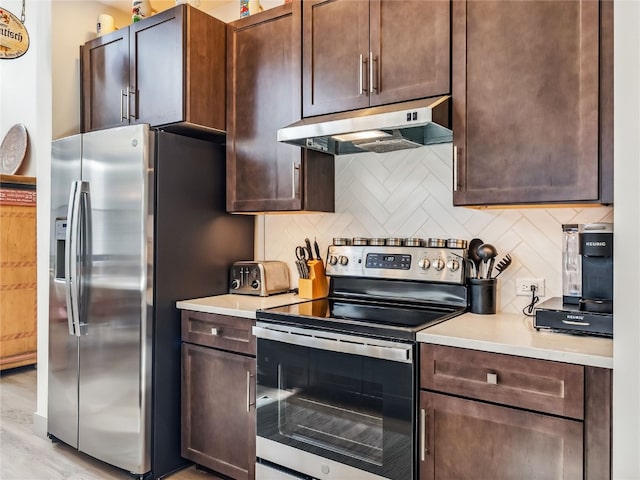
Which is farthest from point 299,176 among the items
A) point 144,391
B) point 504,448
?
point 504,448

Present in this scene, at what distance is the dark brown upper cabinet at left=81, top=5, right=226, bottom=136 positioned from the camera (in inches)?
98.8

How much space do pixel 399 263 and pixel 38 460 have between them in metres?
2.25

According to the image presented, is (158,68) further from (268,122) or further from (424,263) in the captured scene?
(424,263)

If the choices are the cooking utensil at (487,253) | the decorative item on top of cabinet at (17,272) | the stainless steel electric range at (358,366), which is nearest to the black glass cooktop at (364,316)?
the stainless steel electric range at (358,366)

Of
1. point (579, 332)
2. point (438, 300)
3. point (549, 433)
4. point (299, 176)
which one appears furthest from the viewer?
point (299, 176)

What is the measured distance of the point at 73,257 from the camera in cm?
256

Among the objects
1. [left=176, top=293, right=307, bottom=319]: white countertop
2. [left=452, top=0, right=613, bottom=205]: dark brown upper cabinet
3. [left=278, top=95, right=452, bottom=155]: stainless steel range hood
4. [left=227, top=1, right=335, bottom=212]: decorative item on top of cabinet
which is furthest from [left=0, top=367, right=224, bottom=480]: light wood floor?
[left=452, top=0, right=613, bottom=205]: dark brown upper cabinet

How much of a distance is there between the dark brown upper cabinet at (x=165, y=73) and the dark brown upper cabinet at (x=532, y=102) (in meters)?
1.31

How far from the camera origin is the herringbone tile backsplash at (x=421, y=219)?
209 centimetres

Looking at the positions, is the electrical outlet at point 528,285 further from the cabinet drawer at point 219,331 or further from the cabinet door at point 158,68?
the cabinet door at point 158,68

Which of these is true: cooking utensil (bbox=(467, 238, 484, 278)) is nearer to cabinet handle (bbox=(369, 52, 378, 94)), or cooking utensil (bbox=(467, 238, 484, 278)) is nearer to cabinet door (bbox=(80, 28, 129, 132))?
cabinet handle (bbox=(369, 52, 378, 94))

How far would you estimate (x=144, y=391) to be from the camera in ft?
7.81

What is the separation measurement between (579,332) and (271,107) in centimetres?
174

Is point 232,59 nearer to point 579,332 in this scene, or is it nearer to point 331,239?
point 331,239
